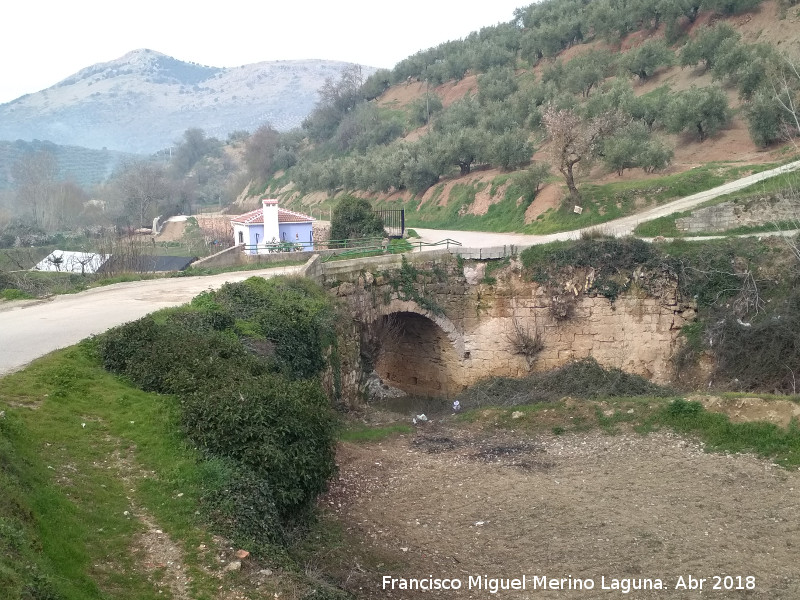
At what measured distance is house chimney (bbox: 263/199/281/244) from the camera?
99.5ft

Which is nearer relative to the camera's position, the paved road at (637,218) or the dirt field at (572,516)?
the dirt field at (572,516)

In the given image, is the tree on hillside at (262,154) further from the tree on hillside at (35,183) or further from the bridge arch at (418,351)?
the bridge arch at (418,351)

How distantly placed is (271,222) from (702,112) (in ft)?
64.4

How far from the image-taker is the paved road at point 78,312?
11.8 metres

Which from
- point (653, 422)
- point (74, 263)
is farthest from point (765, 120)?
point (74, 263)

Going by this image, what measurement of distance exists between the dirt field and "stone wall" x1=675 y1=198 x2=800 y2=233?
11485mm

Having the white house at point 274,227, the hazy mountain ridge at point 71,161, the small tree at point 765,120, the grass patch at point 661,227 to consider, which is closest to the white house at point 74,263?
the white house at point 274,227

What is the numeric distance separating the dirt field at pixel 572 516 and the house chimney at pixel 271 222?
17716mm

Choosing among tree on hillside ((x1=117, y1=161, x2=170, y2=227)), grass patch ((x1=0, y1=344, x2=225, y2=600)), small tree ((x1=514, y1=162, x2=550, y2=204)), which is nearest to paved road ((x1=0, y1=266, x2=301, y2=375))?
grass patch ((x1=0, y1=344, x2=225, y2=600))

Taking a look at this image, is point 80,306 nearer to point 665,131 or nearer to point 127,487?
point 127,487

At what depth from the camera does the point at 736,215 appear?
22.5 metres

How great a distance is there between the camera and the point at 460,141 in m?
37.6

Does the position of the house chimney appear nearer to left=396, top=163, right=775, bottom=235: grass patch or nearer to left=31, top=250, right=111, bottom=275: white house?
left=31, top=250, right=111, bottom=275: white house

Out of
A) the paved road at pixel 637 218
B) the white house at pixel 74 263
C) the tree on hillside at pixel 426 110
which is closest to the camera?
the paved road at pixel 637 218
